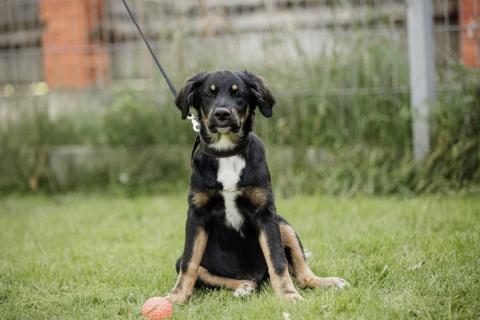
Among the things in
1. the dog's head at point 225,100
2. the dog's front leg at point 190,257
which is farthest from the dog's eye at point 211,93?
the dog's front leg at point 190,257

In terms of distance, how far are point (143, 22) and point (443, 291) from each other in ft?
20.6

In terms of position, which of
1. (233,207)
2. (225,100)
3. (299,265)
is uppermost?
(225,100)

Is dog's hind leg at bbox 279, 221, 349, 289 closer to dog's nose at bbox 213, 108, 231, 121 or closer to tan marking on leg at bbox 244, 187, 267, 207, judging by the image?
tan marking on leg at bbox 244, 187, 267, 207

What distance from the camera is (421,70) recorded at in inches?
239

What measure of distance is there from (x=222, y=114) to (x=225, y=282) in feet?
3.17

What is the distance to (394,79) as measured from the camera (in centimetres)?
631

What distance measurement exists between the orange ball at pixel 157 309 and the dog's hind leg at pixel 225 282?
1.47 ft

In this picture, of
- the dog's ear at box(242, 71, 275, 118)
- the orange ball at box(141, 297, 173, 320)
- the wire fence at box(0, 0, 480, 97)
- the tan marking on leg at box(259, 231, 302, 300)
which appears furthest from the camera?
the wire fence at box(0, 0, 480, 97)

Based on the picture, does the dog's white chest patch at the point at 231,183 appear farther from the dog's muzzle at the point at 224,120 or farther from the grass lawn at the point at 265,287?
the grass lawn at the point at 265,287

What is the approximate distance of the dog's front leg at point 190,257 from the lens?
3.36m

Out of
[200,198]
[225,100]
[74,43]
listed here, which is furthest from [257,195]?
[74,43]

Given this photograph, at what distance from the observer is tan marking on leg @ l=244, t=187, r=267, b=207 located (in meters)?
3.36

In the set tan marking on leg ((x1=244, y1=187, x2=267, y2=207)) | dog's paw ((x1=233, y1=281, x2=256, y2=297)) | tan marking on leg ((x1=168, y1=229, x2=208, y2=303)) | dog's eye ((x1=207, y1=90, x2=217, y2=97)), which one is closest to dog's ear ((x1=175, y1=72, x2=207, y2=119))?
dog's eye ((x1=207, y1=90, x2=217, y2=97))

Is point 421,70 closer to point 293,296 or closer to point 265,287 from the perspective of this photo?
point 265,287
